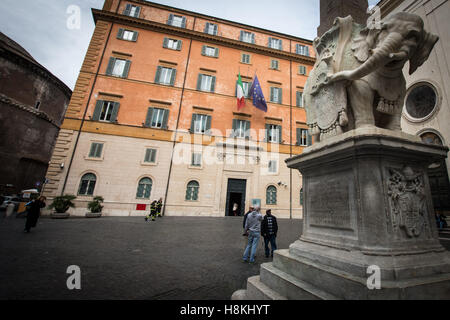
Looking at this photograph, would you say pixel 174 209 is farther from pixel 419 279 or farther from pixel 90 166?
pixel 419 279

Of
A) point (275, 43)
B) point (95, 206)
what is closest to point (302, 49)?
point (275, 43)

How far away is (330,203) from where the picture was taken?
91.5 inches

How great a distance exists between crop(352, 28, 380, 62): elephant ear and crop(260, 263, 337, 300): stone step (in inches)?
109

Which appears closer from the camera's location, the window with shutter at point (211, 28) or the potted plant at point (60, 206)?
the potted plant at point (60, 206)

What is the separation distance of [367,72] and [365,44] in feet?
2.24

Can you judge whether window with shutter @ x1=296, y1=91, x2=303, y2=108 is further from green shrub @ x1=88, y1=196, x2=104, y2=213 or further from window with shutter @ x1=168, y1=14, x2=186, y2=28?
green shrub @ x1=88, y1=196, x2=104, y2=213

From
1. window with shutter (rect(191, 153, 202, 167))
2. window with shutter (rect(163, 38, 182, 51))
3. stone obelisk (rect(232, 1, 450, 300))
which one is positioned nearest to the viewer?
stone obelisk (rect(232, 1, 450, 300))

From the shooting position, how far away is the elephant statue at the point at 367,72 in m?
2.13

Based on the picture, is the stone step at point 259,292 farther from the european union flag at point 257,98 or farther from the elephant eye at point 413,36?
the european union flag at point 257,98

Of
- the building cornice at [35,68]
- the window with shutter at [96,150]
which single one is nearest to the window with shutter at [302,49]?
the window with shutter at [96,150]

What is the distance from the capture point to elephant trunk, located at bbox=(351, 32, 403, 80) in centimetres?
203

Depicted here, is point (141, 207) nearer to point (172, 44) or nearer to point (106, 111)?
point (106, 111)

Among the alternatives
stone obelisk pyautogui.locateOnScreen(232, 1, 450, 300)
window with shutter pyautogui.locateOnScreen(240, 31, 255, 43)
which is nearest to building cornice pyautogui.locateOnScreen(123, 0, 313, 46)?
window with shutter pyautogui.locateOnScreen(240, 31, 255, 43)

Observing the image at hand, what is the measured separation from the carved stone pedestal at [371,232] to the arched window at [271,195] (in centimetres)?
1476
